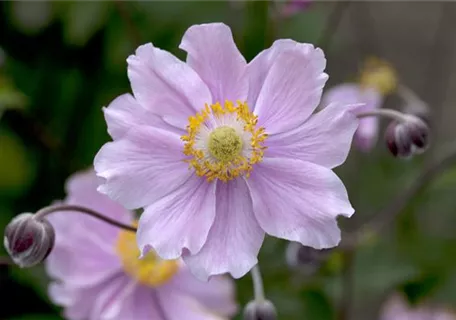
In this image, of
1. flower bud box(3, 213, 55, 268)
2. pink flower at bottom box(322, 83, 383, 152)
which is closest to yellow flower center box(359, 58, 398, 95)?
pink flower at bottom box(322, 83, 383, 152)

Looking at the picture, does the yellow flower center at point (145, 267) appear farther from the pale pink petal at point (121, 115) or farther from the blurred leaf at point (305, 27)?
the blurred leaf at point (305, 27)

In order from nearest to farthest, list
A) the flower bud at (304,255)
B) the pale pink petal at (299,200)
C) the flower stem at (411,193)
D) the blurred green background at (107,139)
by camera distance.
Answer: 1. the pale pink petal at (299,200)
2. the flower bud at (304,255)
3. the flower stem at (411,193)
4. the blurred green background at (107,139)

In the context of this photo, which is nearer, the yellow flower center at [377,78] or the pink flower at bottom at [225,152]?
the pink flower at bottom at [225,152]

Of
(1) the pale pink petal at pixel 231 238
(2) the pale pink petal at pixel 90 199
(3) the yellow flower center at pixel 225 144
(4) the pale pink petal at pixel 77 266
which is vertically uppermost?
(3) the yellow flower center at pixel 225 144

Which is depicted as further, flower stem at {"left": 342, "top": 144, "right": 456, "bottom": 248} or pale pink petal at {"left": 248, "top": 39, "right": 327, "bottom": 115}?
flower stem at {"left": 342, "top": 144, "right": 456, "bottom": 248}

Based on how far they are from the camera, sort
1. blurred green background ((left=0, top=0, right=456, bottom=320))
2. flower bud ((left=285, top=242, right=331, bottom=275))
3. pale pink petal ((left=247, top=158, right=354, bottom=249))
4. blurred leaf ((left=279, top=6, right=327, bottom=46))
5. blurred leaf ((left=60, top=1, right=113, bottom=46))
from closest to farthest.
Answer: pale pink petal ((left=247, top=158, right=354, bottom=249)) → flower bud ((left=285, top=242, right=331, bottom=275)) → blurred green background ((left=0, top=0, right=456, bottom=320)) → blurred leaf ((left=60, top=1, right=113, bottom=46)) → blurred leaf ((left=279, top=6, right=327, bottom=46))

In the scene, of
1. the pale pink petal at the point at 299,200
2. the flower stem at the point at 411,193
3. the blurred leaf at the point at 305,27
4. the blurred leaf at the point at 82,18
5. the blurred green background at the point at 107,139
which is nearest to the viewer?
the pale pink petal at the point at 299,200

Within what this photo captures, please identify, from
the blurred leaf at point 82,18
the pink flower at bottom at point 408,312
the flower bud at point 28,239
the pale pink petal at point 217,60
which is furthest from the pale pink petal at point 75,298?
the pink flower at bottom at point 408,312

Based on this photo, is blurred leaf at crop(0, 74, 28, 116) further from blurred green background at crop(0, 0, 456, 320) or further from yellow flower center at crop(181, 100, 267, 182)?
yellow flower center at crop(181, 100, 267, 182)
